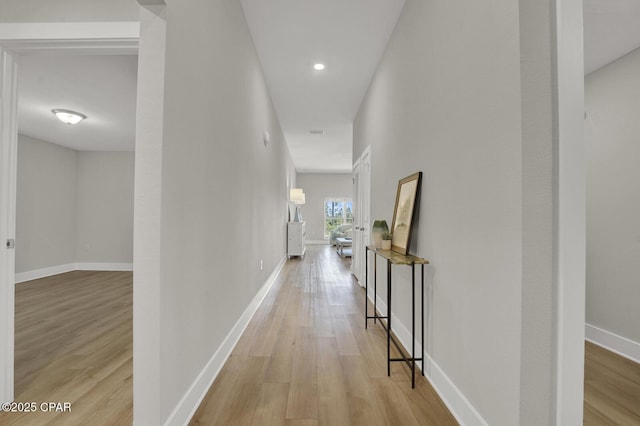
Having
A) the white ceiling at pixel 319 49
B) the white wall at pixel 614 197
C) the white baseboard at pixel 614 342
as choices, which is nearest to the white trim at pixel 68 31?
the white ceiling at pixel 319 49

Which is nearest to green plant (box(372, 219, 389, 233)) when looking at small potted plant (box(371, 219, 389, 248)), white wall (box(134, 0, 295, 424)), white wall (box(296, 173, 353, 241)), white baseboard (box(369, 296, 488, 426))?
small potted plant (box(371, 219, 389, 248))

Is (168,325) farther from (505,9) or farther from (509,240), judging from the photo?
(505,9)

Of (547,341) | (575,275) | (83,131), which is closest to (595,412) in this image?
(547,341)

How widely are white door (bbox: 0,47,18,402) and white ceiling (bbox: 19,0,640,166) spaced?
4.21 ft

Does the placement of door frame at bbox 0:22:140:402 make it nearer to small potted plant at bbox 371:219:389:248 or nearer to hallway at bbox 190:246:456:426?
hallway at bbox 190:246:456:426

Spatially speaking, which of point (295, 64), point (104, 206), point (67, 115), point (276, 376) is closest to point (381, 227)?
point (276, 376)

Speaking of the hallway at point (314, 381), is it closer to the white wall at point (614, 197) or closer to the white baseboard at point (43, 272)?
the white wall at point (614, 197)

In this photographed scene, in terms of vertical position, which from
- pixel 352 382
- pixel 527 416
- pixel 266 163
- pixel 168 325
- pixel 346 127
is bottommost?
pixel 352 382

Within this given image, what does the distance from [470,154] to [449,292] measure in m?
0.80

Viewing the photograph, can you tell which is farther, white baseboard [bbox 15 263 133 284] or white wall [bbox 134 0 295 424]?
white baseboard [bbox 15 263 133 284]

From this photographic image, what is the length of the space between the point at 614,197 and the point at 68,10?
12.8 feet

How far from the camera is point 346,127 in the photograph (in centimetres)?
594

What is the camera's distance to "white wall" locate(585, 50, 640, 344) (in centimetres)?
214

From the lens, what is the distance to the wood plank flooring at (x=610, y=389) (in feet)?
4.73
